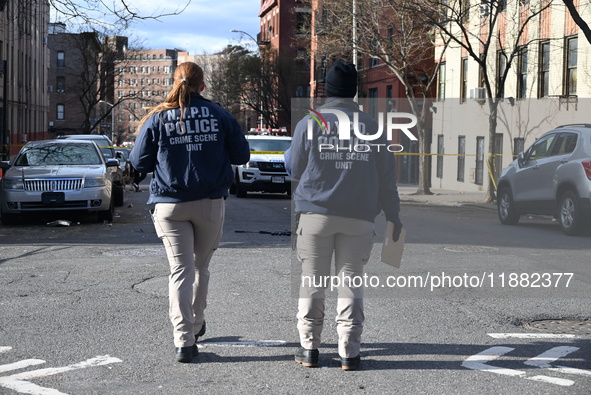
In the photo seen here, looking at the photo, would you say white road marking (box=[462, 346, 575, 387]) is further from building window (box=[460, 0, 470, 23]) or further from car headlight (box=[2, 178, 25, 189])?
building window (box=[460, 0, 470, 23])

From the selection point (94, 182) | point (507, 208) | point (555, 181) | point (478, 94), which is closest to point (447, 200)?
point (507, 208)

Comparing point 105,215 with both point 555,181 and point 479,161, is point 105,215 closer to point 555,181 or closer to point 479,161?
point 555,181

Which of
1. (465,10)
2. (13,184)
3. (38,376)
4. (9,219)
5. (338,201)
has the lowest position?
(38,376)

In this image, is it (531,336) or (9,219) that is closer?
(531,336)

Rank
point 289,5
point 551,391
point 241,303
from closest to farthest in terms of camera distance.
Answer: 1. point 551,391
2. point 241,303
3. point 289,5

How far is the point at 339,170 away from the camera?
588 cm

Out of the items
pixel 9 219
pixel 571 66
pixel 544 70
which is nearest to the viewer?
pixel 9 219

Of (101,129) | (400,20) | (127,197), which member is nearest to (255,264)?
(127,197)

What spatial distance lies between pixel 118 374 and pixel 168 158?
138 cm

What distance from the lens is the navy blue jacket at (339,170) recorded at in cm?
583

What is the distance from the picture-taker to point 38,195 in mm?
16188

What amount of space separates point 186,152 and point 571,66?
23.4m

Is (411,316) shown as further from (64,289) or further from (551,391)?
(64,289)

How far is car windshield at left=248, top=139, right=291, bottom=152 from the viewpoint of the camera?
27.2 metres
